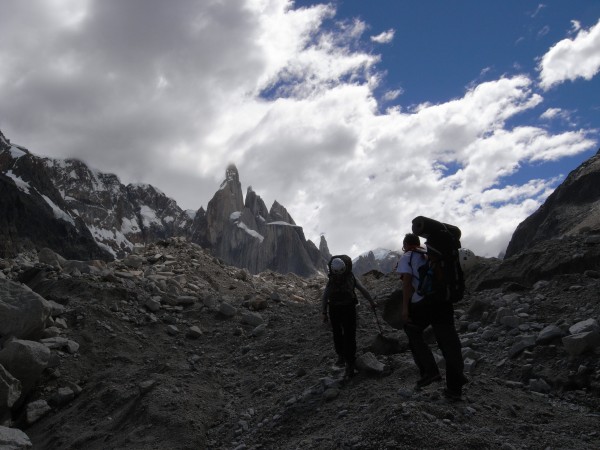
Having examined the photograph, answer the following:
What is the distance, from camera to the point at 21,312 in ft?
33.5

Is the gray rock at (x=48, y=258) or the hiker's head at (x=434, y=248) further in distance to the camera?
the gray rock at (x=48, y=258)

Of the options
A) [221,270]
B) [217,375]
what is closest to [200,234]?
[221,270]

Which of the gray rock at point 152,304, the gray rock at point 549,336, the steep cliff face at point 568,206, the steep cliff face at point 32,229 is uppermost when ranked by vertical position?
the steep cliff face at point 32,229

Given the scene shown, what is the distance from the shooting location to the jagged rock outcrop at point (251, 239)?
156625mm

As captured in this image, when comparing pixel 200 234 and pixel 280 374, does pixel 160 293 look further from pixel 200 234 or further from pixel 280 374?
pixel 200 234

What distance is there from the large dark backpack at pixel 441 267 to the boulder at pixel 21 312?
328 inches

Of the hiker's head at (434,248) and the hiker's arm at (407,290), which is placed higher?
the hiker's head at (434,248)

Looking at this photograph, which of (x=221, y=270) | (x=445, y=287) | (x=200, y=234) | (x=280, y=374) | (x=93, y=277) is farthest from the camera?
(x=200, y=234)

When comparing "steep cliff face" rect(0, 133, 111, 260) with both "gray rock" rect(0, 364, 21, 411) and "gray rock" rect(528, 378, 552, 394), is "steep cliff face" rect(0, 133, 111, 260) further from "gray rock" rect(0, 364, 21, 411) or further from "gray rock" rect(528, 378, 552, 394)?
"gray rock" rect(528, 378, 552, 394)

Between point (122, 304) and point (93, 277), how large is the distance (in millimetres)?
1803

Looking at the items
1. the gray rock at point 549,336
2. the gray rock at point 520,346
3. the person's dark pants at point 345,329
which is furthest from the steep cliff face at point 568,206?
the person's dark pants at point 345,329

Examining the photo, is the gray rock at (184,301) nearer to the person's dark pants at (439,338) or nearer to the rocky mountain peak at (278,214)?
the person's dark pants at (439,338)

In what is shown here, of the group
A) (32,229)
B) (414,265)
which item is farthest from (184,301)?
(32,229)

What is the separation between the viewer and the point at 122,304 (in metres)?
13.4
